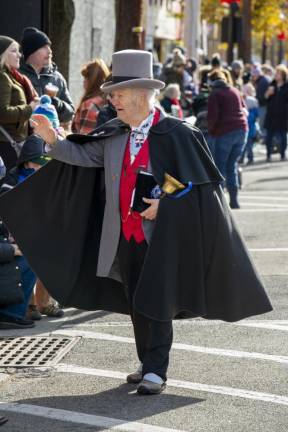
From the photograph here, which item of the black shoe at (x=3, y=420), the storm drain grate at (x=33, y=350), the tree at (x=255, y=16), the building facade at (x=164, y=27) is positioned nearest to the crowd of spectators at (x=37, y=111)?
the storm drain grate at (x=33, y=350)

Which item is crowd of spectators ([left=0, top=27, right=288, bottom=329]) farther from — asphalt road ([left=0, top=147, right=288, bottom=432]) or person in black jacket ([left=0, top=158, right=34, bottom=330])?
asphalt road ([left=0, top=147, right=288, bottom=432])

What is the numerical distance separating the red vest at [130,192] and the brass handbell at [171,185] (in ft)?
0.62

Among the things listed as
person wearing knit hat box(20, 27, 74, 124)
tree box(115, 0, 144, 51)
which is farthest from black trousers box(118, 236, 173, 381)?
tree box(115, 0, 144, 51)

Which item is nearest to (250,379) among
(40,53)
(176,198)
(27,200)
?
(176,198)

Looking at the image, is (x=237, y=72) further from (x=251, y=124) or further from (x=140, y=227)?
(x=140, y=227)

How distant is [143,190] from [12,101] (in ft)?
13.4

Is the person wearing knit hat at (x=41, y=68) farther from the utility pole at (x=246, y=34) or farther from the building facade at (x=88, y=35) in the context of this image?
the utility pole at (x=246, y=34)

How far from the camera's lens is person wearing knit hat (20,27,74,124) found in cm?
1177

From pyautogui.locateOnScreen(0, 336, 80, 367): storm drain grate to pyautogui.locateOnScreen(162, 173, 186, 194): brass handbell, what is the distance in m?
1.52

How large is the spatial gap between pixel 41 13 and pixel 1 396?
31.8 feet

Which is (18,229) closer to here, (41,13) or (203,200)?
(203,200)

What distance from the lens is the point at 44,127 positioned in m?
7.43

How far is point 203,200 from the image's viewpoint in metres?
7.40

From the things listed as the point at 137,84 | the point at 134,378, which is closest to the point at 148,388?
the point at 134,378
